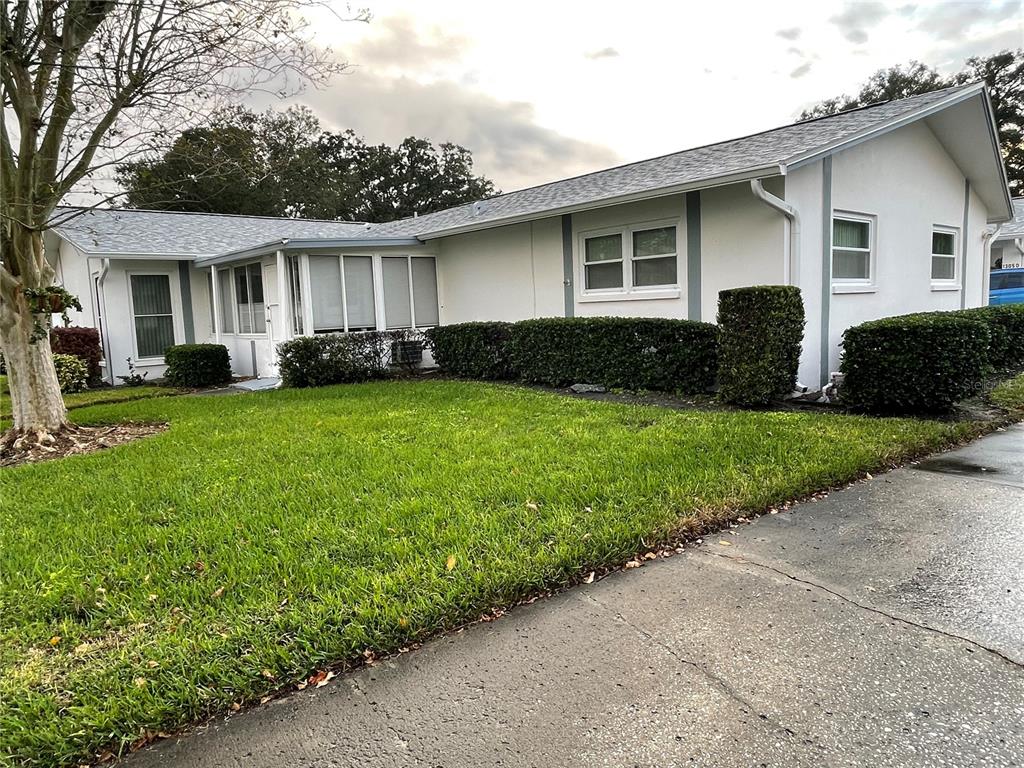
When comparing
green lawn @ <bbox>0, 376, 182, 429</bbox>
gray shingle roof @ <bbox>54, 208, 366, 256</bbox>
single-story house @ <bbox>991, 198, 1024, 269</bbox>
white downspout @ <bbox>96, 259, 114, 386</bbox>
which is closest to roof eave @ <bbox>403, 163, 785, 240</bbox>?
gray shingle roof @ <bbox>54, 208, 366, 256</bbox>

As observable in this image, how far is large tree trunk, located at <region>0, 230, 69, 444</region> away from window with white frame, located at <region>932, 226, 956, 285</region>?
13.7 meters

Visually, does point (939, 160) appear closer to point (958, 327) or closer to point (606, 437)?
point (958, 327)

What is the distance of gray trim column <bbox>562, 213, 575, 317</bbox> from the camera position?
37.5 feet

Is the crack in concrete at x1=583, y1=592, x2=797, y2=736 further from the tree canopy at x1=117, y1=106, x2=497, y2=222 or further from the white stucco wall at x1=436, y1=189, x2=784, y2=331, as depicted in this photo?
the tree canopy at x1=117, y1=106, x2=497, y2=222

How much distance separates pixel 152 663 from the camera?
2.66 m

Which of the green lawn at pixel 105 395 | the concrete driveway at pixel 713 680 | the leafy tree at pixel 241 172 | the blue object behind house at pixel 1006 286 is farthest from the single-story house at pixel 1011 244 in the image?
the green lawn at pixel 105 395

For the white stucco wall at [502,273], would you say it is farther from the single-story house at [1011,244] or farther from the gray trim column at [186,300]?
the single-story house at [1011,244]

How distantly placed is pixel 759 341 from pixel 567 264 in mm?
4732

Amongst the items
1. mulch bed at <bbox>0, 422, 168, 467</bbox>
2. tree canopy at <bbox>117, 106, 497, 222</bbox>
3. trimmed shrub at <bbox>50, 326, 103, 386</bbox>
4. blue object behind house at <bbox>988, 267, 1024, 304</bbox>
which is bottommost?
mulch bed at <bbox>0, 422, 168, 467</bbox>

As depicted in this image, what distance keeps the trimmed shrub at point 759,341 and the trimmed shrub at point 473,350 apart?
14.5 feet

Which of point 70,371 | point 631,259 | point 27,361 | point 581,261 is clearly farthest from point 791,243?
point 70,371

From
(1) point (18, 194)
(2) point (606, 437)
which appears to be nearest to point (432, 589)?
(2) point (606, 437)

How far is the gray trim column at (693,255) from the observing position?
9508 mm

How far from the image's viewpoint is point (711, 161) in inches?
399
